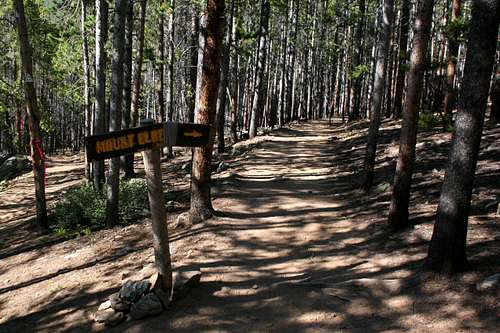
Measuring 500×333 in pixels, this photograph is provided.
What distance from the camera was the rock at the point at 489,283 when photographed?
4.80m

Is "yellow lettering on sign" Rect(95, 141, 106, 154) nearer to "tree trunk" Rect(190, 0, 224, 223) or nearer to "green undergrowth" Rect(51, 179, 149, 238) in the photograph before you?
"tree trunk" Rect(190, 0, 224, 223)

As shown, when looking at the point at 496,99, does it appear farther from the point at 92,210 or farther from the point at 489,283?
the point at 92,210

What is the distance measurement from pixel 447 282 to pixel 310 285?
5.75ft

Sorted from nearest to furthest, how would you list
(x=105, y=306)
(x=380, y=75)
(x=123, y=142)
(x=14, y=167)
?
1. (x=123, y=142)
2. (x=105, y=306)
3. (x=380, y=75)
4. (x=14, y=167)

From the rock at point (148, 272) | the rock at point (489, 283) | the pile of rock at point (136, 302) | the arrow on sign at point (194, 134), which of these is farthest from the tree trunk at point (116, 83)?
the rock at point (489, 283)

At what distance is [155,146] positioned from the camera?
17.0 ft

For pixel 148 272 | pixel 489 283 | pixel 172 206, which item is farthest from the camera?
pixel 172 206

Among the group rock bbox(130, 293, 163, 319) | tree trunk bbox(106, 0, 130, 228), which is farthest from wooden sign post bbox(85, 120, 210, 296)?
tree trunk bbox(106, 0, 130, 228)

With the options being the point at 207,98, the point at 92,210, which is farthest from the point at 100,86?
the point at 207,98

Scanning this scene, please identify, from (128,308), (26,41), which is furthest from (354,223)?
(26,41)

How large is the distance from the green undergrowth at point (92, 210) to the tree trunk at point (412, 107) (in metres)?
6.16

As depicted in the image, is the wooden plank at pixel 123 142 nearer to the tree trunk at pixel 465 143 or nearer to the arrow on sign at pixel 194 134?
the arrow on sign at pixel 194 134

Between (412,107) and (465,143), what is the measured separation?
2.18 metres

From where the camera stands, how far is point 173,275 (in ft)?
19.8
